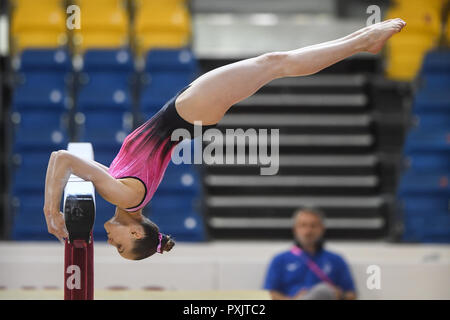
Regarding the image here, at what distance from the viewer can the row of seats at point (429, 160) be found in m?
3.49

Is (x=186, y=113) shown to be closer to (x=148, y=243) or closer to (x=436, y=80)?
(x=148, y=243)

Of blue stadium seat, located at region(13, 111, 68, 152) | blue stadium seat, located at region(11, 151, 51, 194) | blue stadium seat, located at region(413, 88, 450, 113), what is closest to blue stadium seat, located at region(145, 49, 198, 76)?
blue stadium seat, located at region(13, 111, 68, 152)

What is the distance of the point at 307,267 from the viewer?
119 inches

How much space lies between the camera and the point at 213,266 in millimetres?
2957

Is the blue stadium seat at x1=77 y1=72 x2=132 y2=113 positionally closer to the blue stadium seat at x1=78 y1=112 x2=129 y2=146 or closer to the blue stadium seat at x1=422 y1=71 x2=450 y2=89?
the blue stadium seat at x1=78 y1=112 x2=129 y2=146

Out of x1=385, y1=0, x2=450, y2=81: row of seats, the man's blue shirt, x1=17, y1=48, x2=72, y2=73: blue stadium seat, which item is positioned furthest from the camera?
x1=17, y1=48, x2=72, y2=73: blue stadium seat

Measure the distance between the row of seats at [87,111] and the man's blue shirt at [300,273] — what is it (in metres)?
0.41

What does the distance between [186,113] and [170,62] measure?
5.23 ft

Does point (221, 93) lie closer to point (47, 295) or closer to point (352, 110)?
point (47, 295)

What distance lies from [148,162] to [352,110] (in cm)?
202

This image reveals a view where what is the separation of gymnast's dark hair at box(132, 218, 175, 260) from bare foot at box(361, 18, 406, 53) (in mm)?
725

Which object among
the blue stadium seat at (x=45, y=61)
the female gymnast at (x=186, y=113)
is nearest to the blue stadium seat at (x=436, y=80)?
the blue stadium seat at (x=45, y=61)

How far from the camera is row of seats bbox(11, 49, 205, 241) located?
8.45 feet

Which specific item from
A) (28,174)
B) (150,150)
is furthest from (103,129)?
(150,150)
